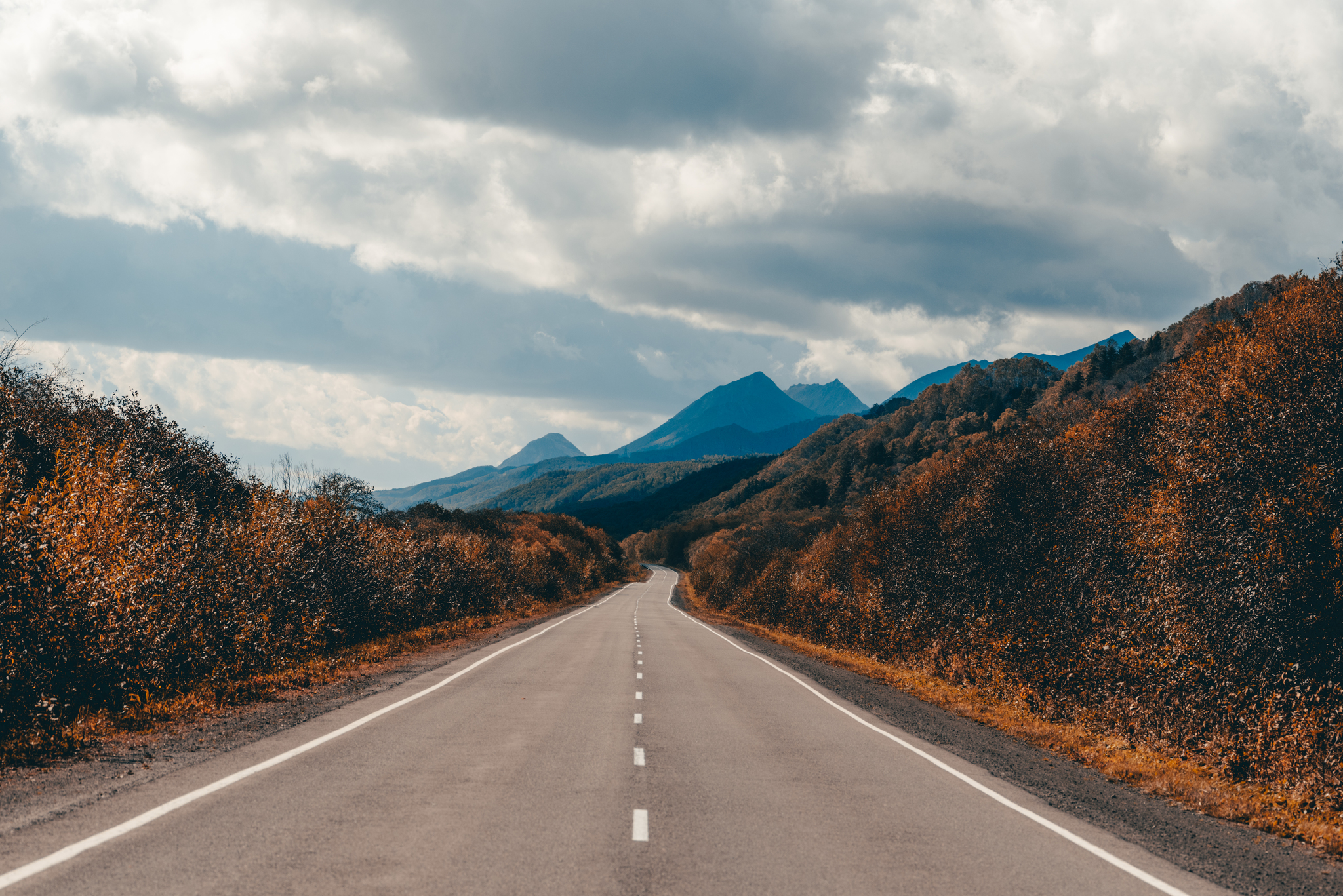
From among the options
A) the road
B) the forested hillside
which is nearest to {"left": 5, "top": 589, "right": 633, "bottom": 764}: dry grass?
the road

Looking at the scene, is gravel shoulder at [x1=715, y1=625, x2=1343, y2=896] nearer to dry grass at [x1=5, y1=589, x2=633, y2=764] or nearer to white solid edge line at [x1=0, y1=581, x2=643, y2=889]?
white solid edge line at [x1=0, y1=581, x2=643, y2=889]

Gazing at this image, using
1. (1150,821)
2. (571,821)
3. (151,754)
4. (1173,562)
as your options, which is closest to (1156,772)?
(1150,821)

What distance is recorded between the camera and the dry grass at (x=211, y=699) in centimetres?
961

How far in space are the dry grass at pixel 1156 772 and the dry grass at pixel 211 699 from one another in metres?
13.2

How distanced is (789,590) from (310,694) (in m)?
33.0

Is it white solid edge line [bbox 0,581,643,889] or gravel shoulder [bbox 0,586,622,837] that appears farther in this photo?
gravel shoulder [bbox 0,586,622,837]

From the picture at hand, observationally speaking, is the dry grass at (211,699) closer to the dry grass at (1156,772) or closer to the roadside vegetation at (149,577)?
the roadside vegetation at (149,577)

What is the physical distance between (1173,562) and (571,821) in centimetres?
1184

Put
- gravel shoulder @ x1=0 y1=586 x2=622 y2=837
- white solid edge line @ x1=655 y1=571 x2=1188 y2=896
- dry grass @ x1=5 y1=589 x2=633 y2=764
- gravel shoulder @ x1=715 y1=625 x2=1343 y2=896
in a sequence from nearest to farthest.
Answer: white solid edge line @ x1=655 y1=571 x2=1188 y2=896 < gravel shoulder @ x1=715 y1=625 x2=1343 y2=896 < gravel shoulder @ x1=0 y1=586 x2=622 y2=837 < dry grass @ x1=5 y1=589 x2=633 y2=764

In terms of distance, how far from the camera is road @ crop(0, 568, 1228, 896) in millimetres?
5387

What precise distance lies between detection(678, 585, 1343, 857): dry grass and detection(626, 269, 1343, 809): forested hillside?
1.24 feet

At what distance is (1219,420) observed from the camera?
44.0 ft

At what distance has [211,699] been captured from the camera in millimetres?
13289

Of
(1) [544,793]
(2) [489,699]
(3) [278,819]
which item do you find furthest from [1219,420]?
(3) [278,819]
